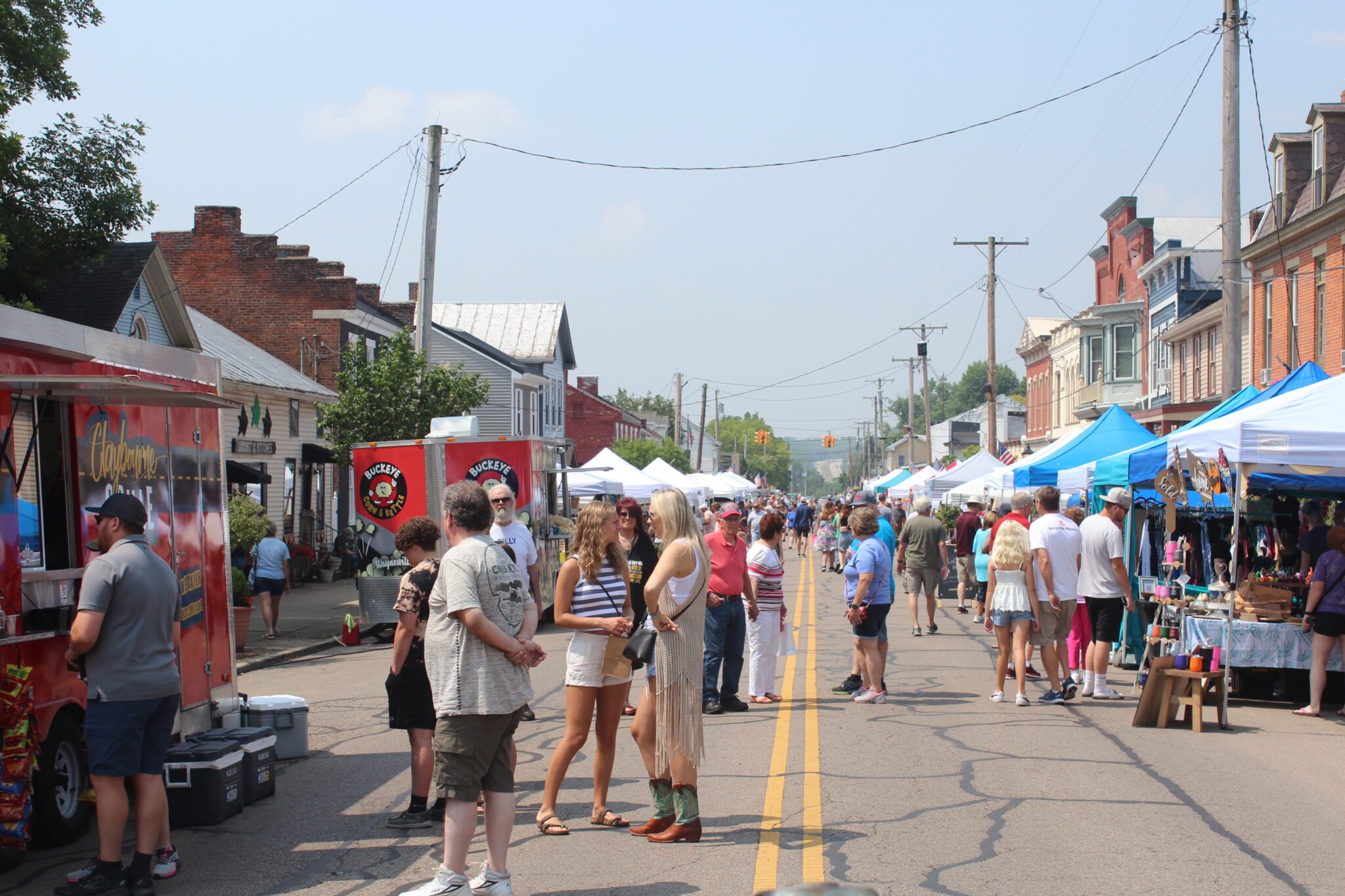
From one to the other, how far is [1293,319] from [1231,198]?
42.6 ft

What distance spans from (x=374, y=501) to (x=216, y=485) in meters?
8.14

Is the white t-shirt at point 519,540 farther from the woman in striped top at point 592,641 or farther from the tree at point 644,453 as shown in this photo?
the tree at point 644,453

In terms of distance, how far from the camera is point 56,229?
17.2 meters

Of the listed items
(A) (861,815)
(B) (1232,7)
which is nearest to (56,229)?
(A) (861,815)

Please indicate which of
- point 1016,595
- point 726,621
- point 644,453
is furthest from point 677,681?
point 644,453

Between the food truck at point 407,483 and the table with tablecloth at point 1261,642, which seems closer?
the table with tablecloth at point 1261,642

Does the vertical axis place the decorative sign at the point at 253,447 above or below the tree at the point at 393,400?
below

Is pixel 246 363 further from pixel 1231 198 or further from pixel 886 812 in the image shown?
pixel 886 812

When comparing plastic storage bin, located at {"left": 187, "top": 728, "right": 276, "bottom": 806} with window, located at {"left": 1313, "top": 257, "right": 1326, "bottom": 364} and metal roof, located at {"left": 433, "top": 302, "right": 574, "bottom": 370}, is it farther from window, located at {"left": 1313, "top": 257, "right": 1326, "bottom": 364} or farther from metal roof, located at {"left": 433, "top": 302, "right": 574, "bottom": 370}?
metal roof, located at {"left": 433, "top": 302, "right": 574, "bottom": 370}

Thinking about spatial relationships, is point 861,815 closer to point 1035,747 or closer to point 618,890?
point 618,890

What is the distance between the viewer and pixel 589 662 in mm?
6555

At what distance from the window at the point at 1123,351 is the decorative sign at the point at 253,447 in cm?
3164

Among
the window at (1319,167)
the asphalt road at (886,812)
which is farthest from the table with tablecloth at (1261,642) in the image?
the window at (1319,167)

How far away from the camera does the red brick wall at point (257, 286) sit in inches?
1294
